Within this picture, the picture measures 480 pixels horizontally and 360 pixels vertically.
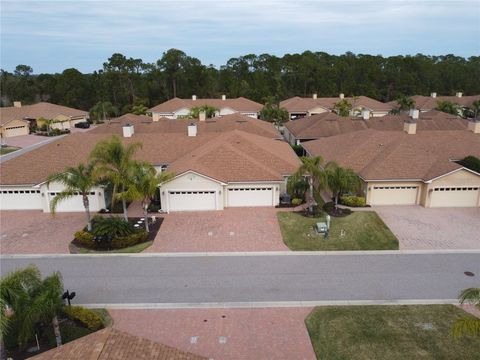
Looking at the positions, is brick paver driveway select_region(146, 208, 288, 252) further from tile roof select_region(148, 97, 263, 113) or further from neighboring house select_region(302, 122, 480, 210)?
tile roof select_region(148, 97, 263, 113)

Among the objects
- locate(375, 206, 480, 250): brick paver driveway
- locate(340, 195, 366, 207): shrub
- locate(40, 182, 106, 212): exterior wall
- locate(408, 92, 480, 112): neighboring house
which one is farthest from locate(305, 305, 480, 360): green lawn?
locate(408, 92, 480, 112): neighboring house

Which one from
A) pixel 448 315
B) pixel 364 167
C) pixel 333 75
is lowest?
pixel 448 315

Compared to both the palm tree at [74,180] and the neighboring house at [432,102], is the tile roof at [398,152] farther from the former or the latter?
the neighboring house at [432,102]

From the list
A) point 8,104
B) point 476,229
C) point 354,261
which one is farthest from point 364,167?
point 8,104

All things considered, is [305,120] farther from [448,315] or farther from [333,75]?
[333,75]

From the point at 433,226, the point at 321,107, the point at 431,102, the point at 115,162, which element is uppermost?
the point at 431,102

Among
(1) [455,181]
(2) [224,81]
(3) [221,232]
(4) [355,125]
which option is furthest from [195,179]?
(2) [224,81]

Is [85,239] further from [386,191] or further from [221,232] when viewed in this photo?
[386,191]
